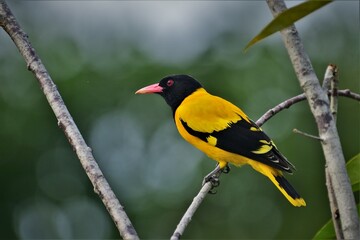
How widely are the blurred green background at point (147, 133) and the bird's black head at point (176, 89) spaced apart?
235 inches

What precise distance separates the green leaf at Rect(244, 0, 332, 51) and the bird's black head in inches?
134

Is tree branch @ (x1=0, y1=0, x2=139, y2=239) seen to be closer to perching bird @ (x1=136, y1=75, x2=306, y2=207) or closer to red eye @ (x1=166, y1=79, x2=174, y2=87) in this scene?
perching bird @ (x1=136, y1=75, x2=306, y2=207)

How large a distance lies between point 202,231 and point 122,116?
256 cm

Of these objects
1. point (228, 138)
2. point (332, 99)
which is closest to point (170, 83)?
point (228, 138)

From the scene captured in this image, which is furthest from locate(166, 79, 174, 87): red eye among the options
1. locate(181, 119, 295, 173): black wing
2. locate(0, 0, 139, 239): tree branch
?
locate(0, 0, 139, 239): tree branch

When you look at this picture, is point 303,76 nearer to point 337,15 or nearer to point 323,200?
point 323,200

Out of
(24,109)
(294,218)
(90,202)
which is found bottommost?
(294,218)

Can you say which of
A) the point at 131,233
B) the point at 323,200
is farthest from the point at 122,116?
the point at 131,233

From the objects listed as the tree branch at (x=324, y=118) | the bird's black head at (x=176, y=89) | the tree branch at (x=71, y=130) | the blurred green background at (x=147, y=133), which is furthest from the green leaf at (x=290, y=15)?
the blurred green background at (x=147, y=133)

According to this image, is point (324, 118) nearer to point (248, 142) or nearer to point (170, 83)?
point (248, 142)

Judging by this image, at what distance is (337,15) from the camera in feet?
47.4

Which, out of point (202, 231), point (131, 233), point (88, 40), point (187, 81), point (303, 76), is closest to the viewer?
point (303, 76)

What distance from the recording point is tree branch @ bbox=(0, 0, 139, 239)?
214 cm

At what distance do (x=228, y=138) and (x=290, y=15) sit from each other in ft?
8.80
